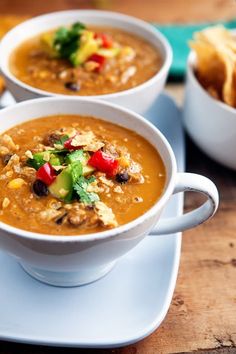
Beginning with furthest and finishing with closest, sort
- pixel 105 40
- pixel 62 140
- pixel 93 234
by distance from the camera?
pixel 105 40 < pixel 62 140 < pixel 93 234

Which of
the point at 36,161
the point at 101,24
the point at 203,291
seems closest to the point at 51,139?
the point at 36,161

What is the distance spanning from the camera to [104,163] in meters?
2.01

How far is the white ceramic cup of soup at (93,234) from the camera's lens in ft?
5.80

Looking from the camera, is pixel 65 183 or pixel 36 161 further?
pixel 36 161

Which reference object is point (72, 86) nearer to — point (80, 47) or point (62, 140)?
point (80, 47)

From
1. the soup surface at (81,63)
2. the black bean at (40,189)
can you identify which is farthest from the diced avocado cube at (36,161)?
the soup surface at (81,63)

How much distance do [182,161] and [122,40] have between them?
31.8 inches

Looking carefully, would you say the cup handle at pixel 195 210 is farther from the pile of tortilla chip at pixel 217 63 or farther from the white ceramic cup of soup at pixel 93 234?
the pile of tortilla chip at pixel 217 63

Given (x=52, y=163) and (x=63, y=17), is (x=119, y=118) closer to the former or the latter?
(x=52, y=163)

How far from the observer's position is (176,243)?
2.23 metres

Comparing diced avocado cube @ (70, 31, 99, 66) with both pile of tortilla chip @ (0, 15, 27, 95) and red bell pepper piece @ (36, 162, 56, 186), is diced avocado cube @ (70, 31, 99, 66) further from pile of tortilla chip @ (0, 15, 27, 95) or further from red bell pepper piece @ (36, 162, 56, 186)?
red bell pepper piece @ (36, 162, 56, 186)

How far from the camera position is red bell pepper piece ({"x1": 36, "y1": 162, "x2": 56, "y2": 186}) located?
192 centimetres

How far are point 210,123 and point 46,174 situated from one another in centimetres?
107

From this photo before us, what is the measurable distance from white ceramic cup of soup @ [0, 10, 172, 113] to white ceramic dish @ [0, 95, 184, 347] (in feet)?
2.28
